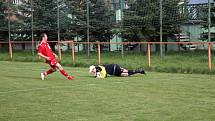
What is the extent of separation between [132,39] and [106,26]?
248cm

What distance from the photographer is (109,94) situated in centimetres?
1291

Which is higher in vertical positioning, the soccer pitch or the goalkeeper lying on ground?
the goalkeeper lying on ground

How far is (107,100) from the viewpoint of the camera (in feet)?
38.3

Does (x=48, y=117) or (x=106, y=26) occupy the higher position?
(x=106, y=26)

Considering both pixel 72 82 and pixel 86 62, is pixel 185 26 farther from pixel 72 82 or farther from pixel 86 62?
pixel 72 82

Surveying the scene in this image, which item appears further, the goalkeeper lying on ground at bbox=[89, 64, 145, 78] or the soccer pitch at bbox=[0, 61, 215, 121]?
the goalkeeper lying on ground at bbox=[89, 64, 145, 78]

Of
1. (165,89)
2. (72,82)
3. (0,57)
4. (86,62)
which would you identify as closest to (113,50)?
(86,62)

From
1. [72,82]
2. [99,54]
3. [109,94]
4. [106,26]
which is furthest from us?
[106,26]

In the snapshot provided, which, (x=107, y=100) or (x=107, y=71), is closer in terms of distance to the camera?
(x=107, y=100)

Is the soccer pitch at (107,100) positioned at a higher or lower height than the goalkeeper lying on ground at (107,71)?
lower

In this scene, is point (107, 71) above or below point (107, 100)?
above

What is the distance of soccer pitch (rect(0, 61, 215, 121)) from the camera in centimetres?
948

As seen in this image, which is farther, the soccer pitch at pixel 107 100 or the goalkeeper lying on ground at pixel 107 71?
the goalkeeper lying on ground at pixel 107 71

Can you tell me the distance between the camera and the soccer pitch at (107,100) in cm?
948
